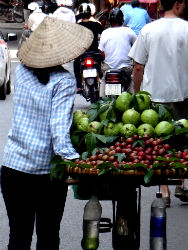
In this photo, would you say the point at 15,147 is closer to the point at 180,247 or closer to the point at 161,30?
the point at 180,247

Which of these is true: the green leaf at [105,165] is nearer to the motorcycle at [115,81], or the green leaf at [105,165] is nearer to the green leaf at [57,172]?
the green leaf at [57,172]

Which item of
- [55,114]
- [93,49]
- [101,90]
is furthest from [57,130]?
[93,49]

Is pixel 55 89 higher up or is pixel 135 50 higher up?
pixel 55 89

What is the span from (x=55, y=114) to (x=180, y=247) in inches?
93.9

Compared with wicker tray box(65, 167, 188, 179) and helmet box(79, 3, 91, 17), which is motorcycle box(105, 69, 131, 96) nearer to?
helmet box(79, 3, 91, 17)

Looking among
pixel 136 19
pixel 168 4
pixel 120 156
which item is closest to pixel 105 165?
pixel 120 156

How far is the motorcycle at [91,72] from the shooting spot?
1392cm

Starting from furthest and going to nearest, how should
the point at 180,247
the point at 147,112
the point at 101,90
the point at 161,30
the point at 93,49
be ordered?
1. the point at 93,49
2. the point at 101,90
3. the point at 161,30
4. the point at 180,247
5. the point at 147,112

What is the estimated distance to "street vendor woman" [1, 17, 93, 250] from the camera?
4836mm

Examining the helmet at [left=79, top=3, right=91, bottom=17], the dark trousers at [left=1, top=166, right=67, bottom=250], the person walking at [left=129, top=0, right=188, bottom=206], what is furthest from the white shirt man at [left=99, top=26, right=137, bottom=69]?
the dark trousers at [left=1, top=166, right=67, bottom=250]

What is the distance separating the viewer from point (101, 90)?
Answer: 13.0 metres

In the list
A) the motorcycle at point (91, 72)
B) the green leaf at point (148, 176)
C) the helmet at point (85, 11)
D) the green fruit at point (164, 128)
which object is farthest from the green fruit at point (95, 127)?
the helmet at point (85, 11)

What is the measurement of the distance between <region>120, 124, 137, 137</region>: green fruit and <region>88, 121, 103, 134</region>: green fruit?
14 cm

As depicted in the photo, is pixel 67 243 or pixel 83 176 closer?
pixel 83 176
